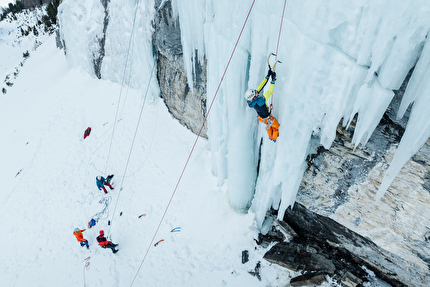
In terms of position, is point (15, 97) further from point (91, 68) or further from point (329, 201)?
point (329, 201)

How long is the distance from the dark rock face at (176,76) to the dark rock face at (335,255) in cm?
414

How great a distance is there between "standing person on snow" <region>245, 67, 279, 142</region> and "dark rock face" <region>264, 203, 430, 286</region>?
88.0 inches

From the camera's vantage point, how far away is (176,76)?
26.6 ft

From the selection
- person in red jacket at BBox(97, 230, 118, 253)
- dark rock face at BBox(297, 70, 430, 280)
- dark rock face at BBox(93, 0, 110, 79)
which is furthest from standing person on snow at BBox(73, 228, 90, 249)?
dark rock face at BBox(93, 0, 110, 79)

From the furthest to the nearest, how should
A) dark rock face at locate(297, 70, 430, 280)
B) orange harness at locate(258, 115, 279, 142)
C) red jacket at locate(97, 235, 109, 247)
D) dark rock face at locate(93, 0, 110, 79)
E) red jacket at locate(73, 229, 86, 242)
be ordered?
dark rock face at locate(93, 0, 110, 79) → red jacket at locate(73, 229, 86, 242) → red jacket at locate(97, 235, 109, 247) → orange harness at locate(258, 115, 279, 142) → dark rock face at locate(297, 70, 430, 280)

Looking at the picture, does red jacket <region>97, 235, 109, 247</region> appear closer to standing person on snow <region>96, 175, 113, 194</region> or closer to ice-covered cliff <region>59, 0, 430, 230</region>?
standing person on snow <region>96, 175, 113, 194</region>

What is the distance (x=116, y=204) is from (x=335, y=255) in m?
6.28

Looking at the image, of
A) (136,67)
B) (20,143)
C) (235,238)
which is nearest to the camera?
(235,238)

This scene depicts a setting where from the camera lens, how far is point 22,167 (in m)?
10.2

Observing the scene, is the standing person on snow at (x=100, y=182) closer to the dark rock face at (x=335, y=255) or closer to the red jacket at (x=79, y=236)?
the red jacket at (x=79, y=236)

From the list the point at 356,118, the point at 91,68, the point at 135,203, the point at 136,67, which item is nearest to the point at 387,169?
the point at 356,118

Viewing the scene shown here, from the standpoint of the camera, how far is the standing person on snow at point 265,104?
378cm

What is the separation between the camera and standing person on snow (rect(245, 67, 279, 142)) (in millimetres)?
3783

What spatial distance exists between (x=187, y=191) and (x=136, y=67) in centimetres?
559
